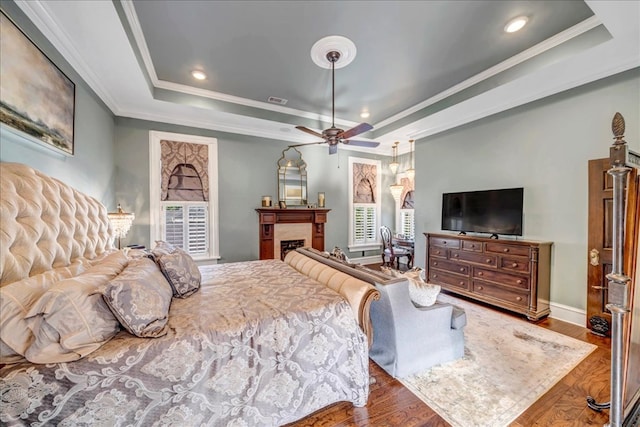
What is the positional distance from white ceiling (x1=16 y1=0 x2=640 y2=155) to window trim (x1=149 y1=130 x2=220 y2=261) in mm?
309

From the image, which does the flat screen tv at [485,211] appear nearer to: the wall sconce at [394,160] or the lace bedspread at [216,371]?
the wall sconce at [394,160]

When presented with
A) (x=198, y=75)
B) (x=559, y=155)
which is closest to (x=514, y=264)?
(x=559, y=155)

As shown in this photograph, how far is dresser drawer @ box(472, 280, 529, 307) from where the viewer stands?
3121 millimetres

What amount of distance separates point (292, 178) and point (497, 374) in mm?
4289

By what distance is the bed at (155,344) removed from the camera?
1.07 metres

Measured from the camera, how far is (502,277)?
10.9 feet

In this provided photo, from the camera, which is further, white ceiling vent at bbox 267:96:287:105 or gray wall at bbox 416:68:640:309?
white ceiling vent at bbox 267:96:287:105

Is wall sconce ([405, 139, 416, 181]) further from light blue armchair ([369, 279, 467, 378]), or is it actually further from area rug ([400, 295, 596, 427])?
light blue armchair ([369, 279, 467, 378])

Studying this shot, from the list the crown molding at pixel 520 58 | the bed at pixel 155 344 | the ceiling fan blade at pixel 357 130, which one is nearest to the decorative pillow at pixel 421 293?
the bed at pixel 155 344

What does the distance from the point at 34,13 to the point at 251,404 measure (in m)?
3.23

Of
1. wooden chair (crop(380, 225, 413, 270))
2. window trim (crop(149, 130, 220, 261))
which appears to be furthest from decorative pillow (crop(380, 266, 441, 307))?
window trim (crop(149, 130, 220, 261))

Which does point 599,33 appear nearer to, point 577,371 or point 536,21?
point 536,21

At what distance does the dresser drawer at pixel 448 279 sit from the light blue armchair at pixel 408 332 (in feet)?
5.74

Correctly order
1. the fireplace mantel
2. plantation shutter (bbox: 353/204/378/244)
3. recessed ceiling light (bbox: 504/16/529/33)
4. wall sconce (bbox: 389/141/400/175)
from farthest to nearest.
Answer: plantation shutter (bbox: 353/204/378/244), wall sconce (bbox: 389/141/400/175), the fireplace mantel, recessed ceiling light (bbox: 504/16/529/33)
